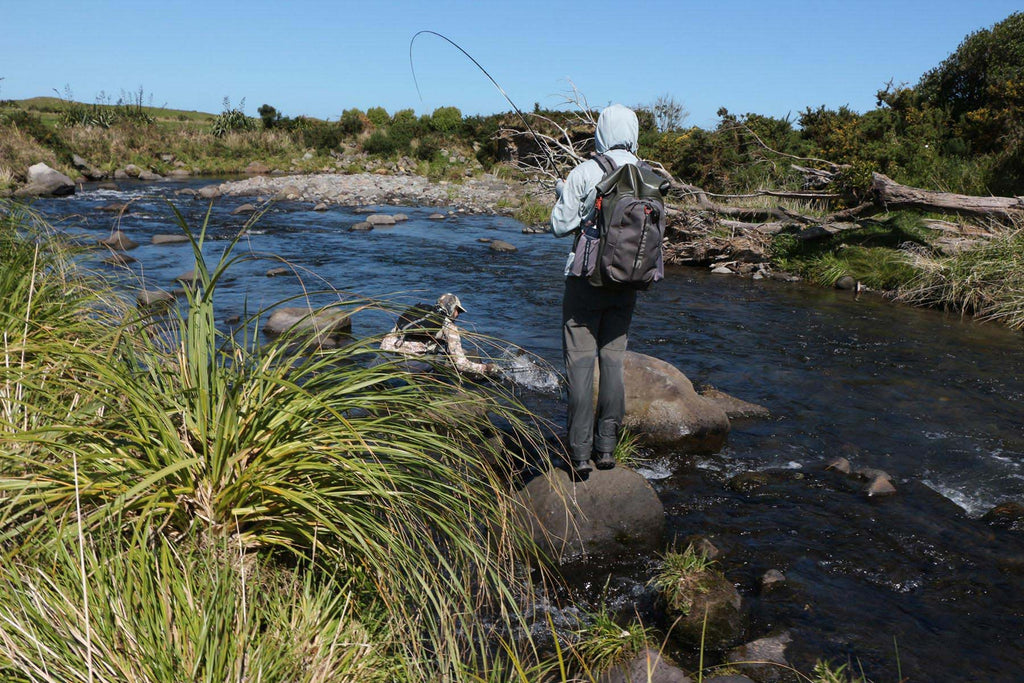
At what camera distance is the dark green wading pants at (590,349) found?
436 cm

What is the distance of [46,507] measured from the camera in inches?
94.8

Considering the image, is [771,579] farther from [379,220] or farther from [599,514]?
[379,220]

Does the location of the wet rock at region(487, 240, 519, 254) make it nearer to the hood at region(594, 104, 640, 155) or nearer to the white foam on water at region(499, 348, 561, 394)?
the white foam on water at region(499, 348, 561, 394)

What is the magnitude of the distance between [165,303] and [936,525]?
523 centimetres

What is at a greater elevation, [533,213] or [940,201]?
[940,201]

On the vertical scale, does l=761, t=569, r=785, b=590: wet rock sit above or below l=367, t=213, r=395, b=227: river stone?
below

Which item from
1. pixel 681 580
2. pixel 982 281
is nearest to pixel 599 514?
pixel 681 580

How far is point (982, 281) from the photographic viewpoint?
10859 mm

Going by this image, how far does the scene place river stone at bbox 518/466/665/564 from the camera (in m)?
4.46

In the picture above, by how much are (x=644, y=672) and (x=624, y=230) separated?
2.34 meters

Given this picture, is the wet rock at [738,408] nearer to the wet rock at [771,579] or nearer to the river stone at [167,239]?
the wet rock at [771,579]

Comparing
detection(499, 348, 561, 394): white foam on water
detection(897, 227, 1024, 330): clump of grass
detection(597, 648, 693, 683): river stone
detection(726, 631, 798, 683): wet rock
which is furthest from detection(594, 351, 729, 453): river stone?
detection(897, 227, 1024, 330): clump of grass

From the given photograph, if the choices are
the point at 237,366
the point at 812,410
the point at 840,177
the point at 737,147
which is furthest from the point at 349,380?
the point at 737,147

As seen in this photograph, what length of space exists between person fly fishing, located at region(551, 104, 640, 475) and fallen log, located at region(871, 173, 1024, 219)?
1005cm
